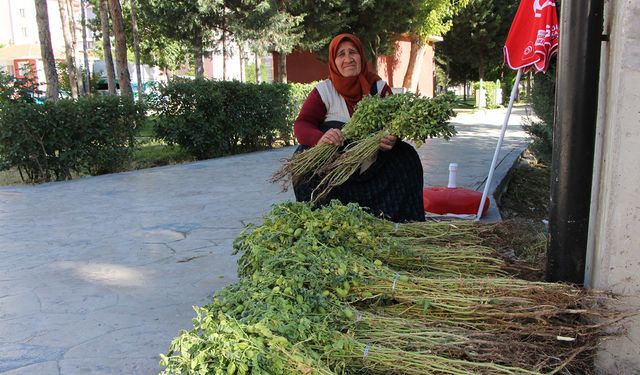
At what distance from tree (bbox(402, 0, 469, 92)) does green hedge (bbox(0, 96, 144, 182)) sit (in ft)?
34.1

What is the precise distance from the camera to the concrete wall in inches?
69.1

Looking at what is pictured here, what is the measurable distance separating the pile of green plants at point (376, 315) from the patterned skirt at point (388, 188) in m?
1.26

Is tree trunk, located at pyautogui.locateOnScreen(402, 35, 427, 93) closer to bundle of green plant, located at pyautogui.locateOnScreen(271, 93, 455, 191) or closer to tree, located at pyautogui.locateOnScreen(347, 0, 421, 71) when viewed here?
tree, located at pyautogui.locateOnScreen(347, 0, 421, 71)

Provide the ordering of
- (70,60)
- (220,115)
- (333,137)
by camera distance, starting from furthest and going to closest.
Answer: (70,60) → (220,115) → (333,137)

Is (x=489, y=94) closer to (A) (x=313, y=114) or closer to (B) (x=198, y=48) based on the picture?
(B) (x=198, y=48)

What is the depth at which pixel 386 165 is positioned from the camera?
11.6 feet

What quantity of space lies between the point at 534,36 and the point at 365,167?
185 cm

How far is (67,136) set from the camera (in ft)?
24.7

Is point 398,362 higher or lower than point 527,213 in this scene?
higher

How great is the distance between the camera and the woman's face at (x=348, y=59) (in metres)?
3.58

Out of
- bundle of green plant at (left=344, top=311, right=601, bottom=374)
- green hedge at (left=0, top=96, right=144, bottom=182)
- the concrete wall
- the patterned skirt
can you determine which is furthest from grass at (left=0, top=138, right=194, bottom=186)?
the concrete wall

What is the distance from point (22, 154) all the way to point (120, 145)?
140 centimetres

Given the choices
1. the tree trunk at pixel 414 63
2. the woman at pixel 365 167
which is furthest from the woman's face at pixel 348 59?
the tree trunk at pixel 414 63

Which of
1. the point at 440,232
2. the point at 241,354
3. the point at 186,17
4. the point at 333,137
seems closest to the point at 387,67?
the point at 186,17
